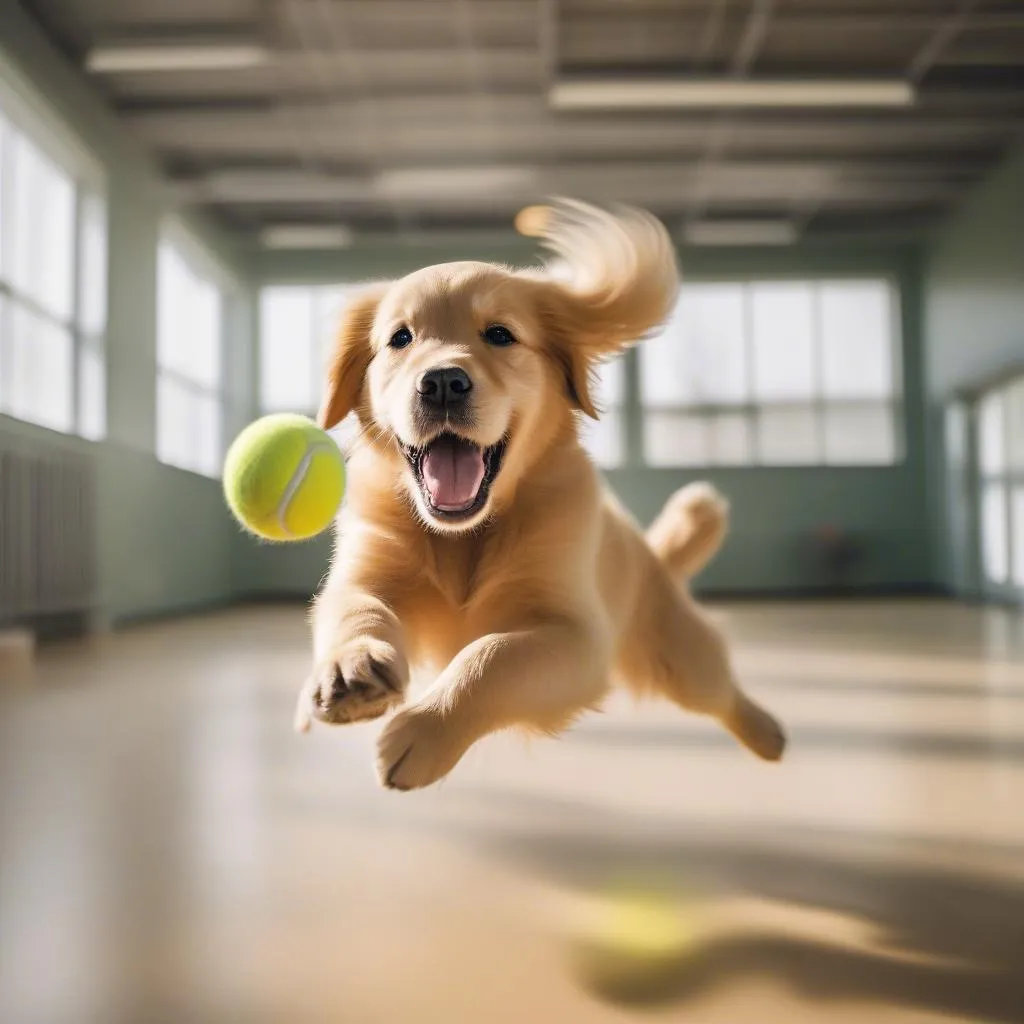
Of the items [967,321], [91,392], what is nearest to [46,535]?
[91,392]

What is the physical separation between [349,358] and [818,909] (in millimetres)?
1026

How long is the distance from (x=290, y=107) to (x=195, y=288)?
2.74m

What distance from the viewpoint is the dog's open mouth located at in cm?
126

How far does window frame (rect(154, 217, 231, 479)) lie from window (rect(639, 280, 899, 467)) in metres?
4.33

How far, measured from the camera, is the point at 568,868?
162 cm

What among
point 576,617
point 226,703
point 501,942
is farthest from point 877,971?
point 226,703

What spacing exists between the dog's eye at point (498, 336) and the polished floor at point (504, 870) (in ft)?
2.50

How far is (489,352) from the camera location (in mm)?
1297

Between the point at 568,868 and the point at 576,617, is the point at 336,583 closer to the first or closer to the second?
the point at 576,617

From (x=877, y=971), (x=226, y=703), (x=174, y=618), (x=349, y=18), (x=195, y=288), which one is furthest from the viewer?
(x=195, y=288)

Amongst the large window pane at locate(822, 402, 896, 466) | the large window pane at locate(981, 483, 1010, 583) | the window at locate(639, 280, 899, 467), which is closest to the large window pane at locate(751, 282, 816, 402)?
the window at locate(639, 280, 899, 467)

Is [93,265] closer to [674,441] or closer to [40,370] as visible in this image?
[40,370]

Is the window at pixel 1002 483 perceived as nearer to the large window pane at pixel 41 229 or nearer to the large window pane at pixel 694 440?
the large window pane at pixel 694 440

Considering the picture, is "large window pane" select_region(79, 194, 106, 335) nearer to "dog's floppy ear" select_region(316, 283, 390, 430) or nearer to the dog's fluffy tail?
the dog's fluffy tail
